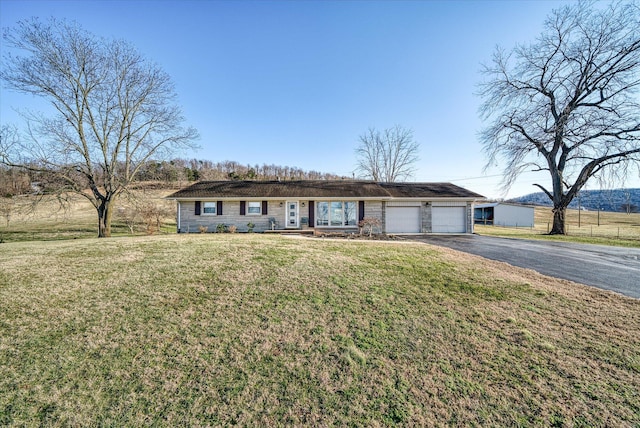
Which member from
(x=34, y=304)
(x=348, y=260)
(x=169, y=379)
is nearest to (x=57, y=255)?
(x=34, y=304)

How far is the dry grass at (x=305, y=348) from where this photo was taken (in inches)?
116

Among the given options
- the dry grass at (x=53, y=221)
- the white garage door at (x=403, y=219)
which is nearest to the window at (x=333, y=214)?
the white garage door at (x=403, y=219)

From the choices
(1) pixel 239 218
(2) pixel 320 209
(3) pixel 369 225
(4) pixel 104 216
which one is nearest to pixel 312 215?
(2) pixel 320 209

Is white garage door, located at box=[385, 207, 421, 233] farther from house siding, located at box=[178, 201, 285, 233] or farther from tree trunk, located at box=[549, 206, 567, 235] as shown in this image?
tree trunk, located at box=[549, 206, 567, 235]

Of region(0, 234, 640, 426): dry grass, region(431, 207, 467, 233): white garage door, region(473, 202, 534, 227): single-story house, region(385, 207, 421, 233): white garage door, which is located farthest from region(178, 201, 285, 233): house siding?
region(473, 202, 534, 227): single-story house

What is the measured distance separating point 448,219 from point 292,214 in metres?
11.0

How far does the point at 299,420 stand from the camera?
284 cm

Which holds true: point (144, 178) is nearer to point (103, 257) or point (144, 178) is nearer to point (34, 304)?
point (103, 257)

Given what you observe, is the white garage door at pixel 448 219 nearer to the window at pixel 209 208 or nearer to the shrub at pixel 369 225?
the shrub at pixel 369 225

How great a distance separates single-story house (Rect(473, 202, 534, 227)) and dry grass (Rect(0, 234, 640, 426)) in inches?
1310

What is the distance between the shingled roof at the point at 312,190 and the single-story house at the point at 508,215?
63.2ft

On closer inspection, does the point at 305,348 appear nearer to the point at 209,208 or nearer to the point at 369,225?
the point at 369,225

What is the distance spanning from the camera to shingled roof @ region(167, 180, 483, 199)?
56.5 ft

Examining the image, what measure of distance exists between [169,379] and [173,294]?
2.41 meters
